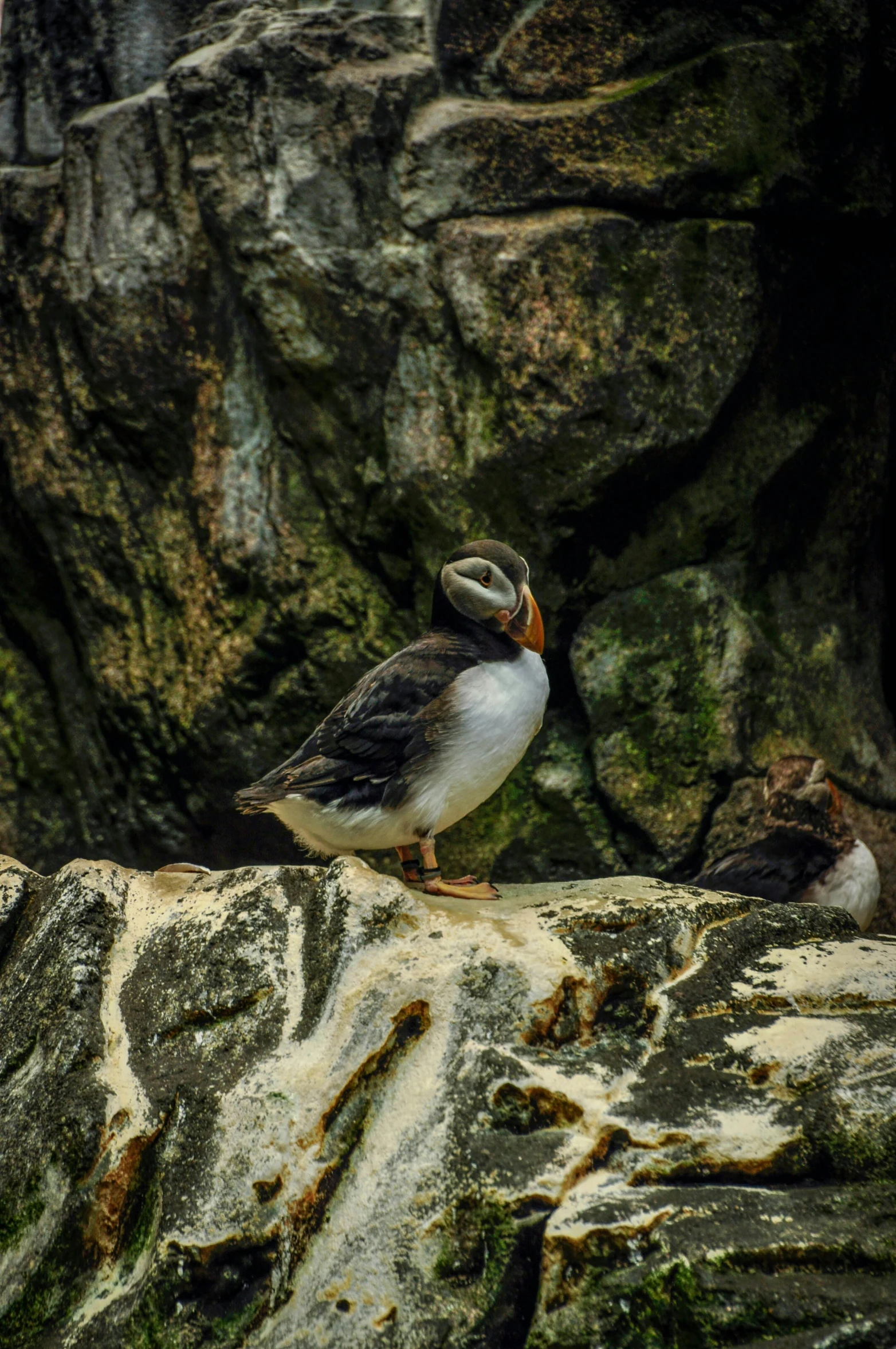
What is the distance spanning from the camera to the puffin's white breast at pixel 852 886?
448cm

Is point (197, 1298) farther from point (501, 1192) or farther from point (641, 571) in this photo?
point (641, 571)

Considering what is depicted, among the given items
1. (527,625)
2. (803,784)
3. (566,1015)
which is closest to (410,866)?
(527,625)

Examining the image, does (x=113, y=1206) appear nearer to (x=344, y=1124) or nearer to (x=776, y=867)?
(x=344, y=1124)

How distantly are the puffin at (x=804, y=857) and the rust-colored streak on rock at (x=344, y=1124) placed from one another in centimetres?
182

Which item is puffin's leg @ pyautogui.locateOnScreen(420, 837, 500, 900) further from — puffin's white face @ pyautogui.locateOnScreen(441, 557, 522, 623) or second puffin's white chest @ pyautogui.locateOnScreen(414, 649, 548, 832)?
puffin's white face @ pyautogui.locateOnScreen(441, 557, 522, 623)

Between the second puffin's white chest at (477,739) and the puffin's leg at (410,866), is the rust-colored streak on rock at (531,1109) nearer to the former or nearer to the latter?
the second puffin's white chest at (477,739)

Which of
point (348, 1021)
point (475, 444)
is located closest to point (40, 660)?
point (475, 444)

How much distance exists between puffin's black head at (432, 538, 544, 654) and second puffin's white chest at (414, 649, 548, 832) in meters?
0.15

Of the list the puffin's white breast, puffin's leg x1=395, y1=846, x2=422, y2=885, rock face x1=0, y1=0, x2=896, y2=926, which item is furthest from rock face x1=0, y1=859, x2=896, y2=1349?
rock face x1=0, y1=0, x2=896, y2=926

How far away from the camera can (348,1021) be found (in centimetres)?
289

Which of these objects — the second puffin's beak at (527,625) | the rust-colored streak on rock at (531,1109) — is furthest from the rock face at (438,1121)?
the second puffin's beak at (527,625)

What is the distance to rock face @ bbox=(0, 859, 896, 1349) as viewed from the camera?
242cm

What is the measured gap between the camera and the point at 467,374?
4.94 metres

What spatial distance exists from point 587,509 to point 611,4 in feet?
6.62
